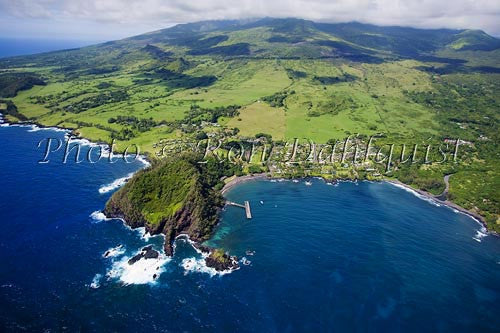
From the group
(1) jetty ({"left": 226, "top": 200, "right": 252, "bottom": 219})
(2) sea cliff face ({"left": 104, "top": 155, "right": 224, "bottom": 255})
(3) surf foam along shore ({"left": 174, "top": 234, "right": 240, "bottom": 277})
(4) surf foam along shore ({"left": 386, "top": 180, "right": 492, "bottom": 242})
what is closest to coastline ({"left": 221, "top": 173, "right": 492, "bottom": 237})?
(4) surf foam along shore ({"left": 386, "top": 180, "right": 492, "bottom": 242})

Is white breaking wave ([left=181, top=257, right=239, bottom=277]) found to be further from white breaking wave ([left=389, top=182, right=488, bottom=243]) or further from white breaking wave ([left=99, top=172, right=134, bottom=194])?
white breaking wave ([left=389, top=182, right=488, bottom=243])

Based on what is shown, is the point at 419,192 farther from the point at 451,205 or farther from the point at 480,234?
the point at 480,234

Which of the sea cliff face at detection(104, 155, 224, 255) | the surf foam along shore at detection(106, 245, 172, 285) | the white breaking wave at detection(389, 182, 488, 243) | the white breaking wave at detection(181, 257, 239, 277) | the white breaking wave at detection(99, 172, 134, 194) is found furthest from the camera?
the white breaking wave at detection(99, 172, 134, 194)

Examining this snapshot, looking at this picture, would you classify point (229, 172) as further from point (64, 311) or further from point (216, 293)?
point (64, 311)

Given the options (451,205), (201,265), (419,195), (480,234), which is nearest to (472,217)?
(451,205)

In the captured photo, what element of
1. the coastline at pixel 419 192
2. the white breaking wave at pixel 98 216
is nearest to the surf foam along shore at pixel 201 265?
the white breaking wave at pixel 98 216

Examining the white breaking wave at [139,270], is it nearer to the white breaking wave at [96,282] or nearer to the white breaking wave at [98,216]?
the white breaking wave at [96,282]

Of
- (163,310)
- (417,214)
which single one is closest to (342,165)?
(417,214)
